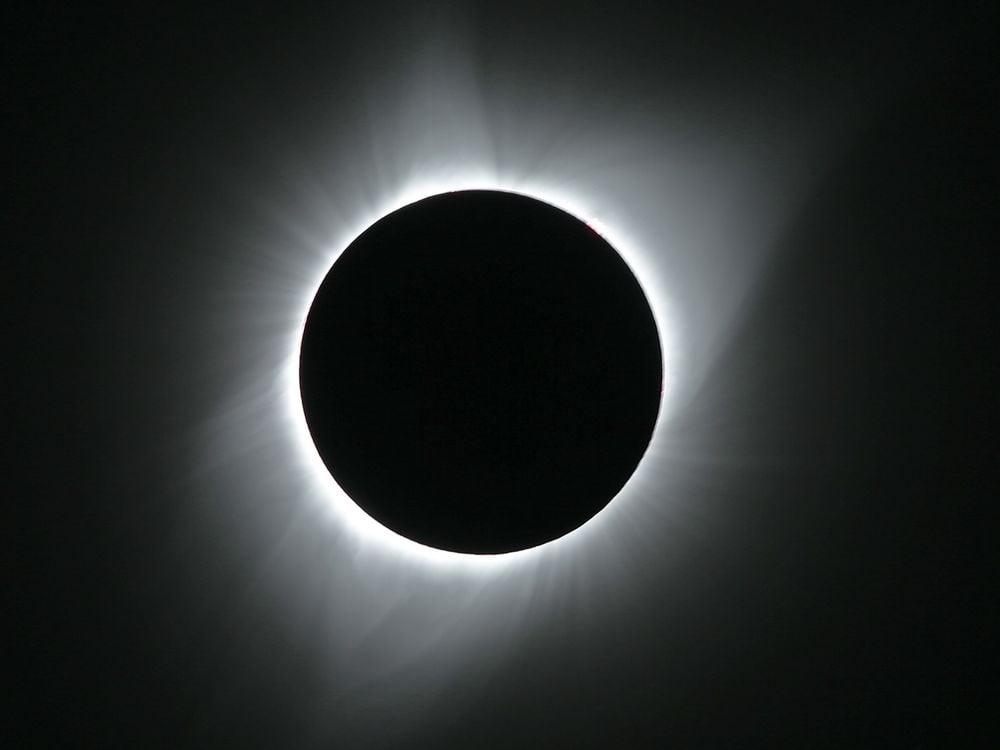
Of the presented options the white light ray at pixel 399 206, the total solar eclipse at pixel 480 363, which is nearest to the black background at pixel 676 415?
the white light ray at pixel 399 206

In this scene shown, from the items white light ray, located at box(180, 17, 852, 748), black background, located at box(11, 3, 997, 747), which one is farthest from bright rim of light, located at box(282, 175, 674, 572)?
black background, located at box(11, 3, 997, 747)

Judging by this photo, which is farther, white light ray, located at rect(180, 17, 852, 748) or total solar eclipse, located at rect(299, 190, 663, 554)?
white light ray, located at rect(180, 17, 852, 748)

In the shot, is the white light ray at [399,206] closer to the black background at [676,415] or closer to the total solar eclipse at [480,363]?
the black background at [676,415]

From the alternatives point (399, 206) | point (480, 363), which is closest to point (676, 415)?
point (480, 363)

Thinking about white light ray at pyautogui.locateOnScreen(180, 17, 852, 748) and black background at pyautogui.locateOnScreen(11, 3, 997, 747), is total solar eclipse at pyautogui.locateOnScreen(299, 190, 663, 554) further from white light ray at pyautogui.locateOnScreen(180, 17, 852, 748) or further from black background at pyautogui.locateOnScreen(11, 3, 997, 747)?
black background at pyautogui.locateOnScreen(11, 3, 997, 747)

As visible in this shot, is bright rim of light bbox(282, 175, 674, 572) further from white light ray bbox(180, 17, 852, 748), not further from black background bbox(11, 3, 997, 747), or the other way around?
black background bbox(11, 3, 997, 747)

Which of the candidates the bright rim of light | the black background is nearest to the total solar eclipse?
the bright rim of light

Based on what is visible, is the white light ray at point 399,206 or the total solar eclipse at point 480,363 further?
the white light ray at point 399,206
